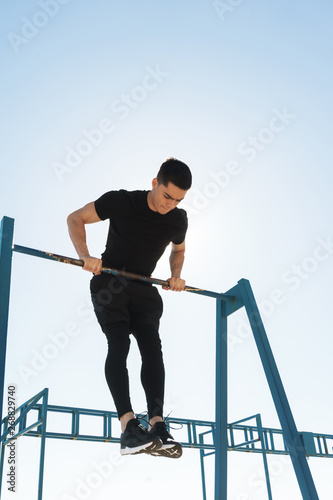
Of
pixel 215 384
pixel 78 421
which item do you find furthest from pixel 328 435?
pixel 215 384

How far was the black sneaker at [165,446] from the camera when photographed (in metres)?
2.05

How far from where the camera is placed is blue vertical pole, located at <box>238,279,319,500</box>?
2.20m

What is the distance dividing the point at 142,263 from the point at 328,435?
12430 millimetres

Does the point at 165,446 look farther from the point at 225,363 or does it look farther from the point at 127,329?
the point at 225,363

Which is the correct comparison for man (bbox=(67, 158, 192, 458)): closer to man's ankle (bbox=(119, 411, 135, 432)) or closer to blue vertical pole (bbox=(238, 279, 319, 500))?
man's ankle (bbox=(119, 411, 135, 432))

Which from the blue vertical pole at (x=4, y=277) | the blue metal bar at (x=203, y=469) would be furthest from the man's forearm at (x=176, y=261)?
the blue metal bar at (x=203, y=469)

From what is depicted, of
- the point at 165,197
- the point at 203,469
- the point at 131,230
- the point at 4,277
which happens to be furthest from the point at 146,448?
the point at 203,469

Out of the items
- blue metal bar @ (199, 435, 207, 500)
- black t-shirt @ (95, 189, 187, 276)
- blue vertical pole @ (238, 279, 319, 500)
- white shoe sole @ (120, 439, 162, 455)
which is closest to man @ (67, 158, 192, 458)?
black t-shirt @ (95, 189, 187, 276)

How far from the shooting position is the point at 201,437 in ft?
35.4

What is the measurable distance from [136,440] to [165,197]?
125 cm

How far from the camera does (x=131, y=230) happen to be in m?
2.60

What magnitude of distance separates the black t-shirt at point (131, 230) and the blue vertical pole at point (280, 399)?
27.4 inches

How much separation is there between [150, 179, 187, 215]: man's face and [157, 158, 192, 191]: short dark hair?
23mm

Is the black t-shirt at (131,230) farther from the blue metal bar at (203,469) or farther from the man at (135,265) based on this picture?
the blue metal bar at (203,469)
